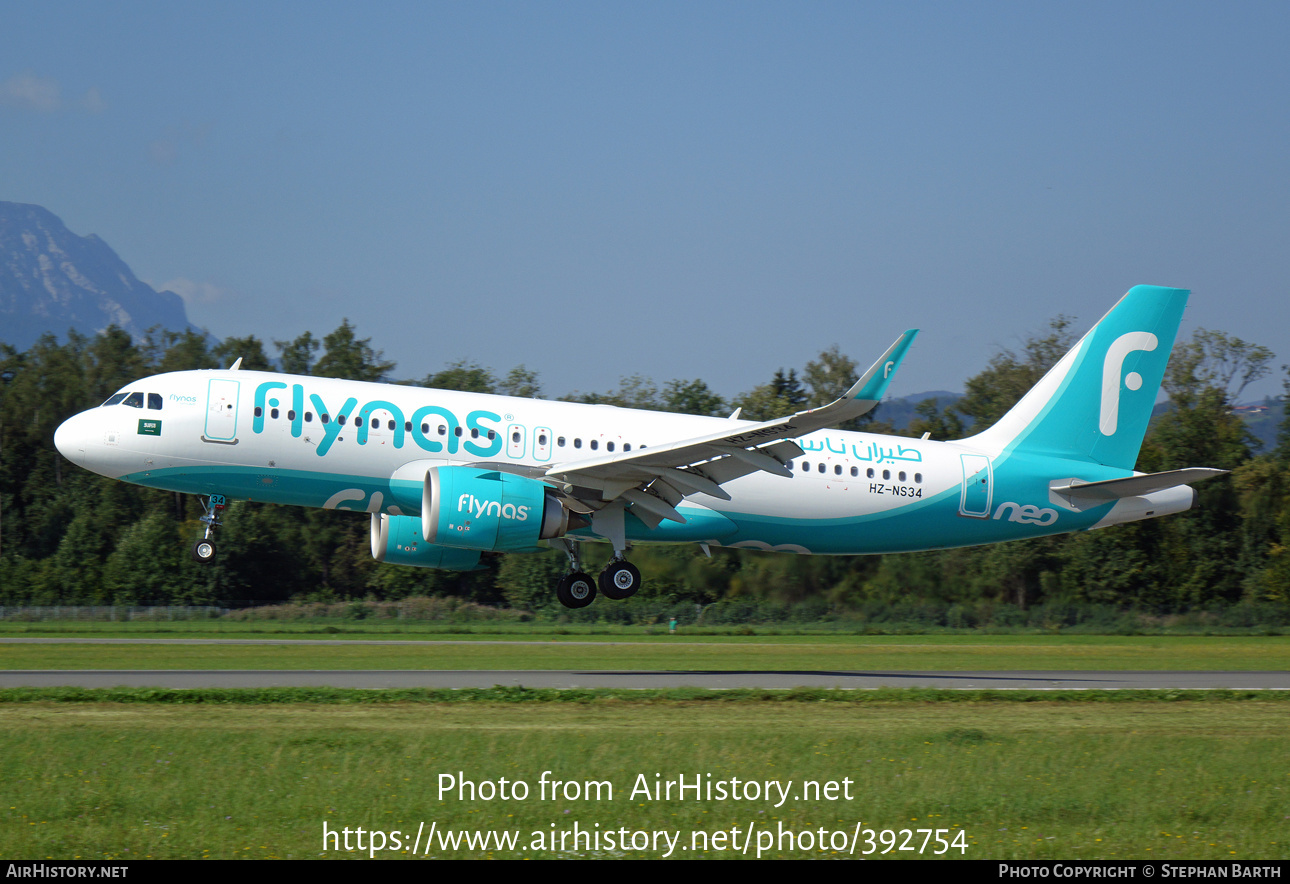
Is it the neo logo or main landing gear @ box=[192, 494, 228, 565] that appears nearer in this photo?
main landing gear @ box=[192, 494, 228, 565]

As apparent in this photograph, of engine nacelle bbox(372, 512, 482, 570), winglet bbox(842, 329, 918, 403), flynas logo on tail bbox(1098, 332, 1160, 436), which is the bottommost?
engine nacelle bbox(372, 512, 482, 570)

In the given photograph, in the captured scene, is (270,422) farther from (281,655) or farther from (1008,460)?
(1008,460)

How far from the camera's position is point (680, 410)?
66750 millimetres

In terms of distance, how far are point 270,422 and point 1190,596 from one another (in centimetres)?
3995

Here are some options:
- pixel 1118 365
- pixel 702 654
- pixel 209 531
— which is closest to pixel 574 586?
pixel 702 654

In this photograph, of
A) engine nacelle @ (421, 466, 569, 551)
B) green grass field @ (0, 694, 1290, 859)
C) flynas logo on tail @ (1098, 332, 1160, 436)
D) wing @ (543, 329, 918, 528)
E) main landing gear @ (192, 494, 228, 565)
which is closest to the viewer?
green grass field @ (0, 694, 1290, 859)

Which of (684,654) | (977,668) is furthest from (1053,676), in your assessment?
(684,654)

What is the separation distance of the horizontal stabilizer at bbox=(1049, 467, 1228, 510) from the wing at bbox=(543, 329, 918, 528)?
7626 millimetres

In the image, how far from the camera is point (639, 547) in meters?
29.3

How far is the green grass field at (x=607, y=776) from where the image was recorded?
1167cm

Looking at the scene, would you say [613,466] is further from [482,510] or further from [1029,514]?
[1029,514]

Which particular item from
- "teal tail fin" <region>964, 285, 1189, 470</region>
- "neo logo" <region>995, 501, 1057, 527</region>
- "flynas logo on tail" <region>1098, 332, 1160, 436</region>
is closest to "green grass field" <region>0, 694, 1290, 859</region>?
"neo logo" <region>995, 501, 1057, 527</region>

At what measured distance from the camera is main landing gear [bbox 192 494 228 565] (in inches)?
962

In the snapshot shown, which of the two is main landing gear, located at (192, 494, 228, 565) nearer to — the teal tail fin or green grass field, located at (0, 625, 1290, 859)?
green grass field, located at (0, 625, 1290, 859)
